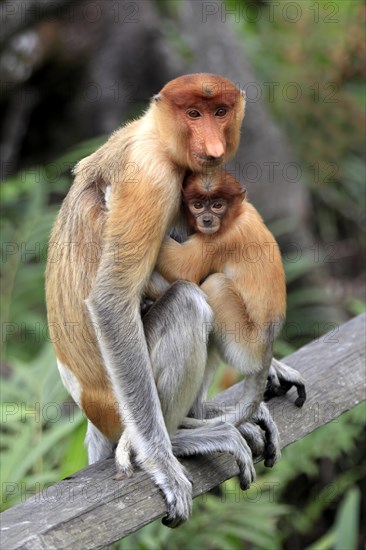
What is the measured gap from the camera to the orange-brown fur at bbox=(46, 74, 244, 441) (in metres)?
3.02

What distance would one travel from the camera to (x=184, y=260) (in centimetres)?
323

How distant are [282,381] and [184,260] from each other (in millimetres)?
739

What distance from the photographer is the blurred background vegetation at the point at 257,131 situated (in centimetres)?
628

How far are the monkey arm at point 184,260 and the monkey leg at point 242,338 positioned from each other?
56mm

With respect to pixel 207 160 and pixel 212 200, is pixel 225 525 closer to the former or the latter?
pixel 212 200

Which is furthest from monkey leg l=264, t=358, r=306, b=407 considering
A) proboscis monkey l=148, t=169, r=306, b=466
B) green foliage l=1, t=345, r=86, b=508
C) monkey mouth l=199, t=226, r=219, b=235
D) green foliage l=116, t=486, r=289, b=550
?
green foliage l=116, t=486, r=289, b=550

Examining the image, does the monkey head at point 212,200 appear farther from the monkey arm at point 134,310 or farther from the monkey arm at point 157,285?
the monkey arm at point 157,285

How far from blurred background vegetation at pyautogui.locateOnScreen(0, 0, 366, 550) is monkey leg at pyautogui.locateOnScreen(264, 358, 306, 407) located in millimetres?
1661

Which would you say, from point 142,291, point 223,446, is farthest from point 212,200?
point 223,446

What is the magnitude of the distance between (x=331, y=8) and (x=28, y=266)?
192 inches

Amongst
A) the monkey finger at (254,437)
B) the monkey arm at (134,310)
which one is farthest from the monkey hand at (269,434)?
the monkey arm at (134,310)

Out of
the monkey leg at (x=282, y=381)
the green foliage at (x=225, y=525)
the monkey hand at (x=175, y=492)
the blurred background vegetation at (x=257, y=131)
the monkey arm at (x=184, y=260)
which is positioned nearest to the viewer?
the monkey hand at (x=175, y=492)

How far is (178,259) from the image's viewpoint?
10.6ft

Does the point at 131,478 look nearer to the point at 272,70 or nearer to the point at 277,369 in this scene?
the point at 277,369
